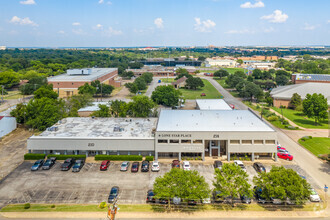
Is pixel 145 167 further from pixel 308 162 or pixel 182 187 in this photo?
pixel 308 162

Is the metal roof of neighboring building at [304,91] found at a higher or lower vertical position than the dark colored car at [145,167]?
higher

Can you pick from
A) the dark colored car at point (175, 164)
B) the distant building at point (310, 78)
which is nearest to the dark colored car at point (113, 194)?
the dark colored car at point (175, 164)

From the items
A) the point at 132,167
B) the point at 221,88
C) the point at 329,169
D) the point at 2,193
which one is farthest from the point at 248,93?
the point at 2,193

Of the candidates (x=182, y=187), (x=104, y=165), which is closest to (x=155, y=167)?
(x=104, y=165)

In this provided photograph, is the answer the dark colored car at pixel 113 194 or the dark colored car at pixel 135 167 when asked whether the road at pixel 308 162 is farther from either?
the dark colored car at pixel 113 194

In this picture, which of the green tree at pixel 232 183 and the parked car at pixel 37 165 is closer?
the green tree at pixel 232 183

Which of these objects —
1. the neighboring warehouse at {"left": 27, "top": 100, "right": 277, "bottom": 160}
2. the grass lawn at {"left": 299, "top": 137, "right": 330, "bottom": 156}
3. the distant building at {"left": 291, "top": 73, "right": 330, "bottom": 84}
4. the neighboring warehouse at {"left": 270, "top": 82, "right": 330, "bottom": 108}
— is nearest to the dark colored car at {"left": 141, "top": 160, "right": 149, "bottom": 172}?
the neighboring warehouse at {"left": 27, "top": 100, "right": 277, "bottom": 160}

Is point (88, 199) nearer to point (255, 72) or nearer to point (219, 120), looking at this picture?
point (219, 120)
